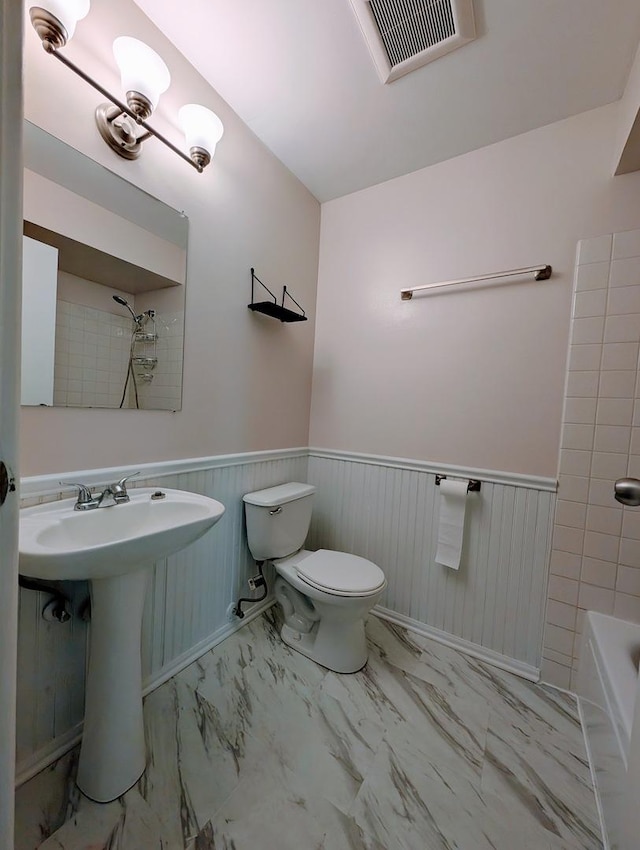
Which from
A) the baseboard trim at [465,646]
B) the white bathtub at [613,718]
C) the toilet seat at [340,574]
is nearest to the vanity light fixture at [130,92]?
the toilet seat at [340,574]

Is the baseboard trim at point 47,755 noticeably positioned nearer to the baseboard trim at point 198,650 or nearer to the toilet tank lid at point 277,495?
the baseboard trim at point 198,650

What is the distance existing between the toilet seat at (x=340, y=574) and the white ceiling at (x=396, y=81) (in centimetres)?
201

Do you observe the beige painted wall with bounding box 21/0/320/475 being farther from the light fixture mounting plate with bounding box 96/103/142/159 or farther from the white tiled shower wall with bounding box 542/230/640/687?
the white tiled shower wall with bounding box 542/230/640/687

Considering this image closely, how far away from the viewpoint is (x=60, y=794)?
0.96 meters

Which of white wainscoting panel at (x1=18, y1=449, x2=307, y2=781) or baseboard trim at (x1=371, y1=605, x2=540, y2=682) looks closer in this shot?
white wainscoting panel at (x1=18, y1=449, x2=307, y2=781)

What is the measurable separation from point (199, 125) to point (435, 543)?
2017 mm

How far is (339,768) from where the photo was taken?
1.07 metres

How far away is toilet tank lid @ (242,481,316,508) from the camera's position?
1592 mm

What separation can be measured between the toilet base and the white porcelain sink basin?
0.82 metres

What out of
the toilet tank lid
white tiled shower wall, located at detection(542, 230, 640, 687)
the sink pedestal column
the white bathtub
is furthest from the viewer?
the toilet tank lid

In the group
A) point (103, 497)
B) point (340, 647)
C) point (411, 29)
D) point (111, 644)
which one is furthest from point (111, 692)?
point (411, 29)

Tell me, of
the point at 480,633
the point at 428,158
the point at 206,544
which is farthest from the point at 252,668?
the point at 428,158

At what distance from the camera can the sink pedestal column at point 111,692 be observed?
0.94 m

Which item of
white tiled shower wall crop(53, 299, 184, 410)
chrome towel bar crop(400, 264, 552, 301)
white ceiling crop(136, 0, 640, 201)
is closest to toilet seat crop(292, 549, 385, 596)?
white tiled shower wall crop(53, 299, 184, 410)
